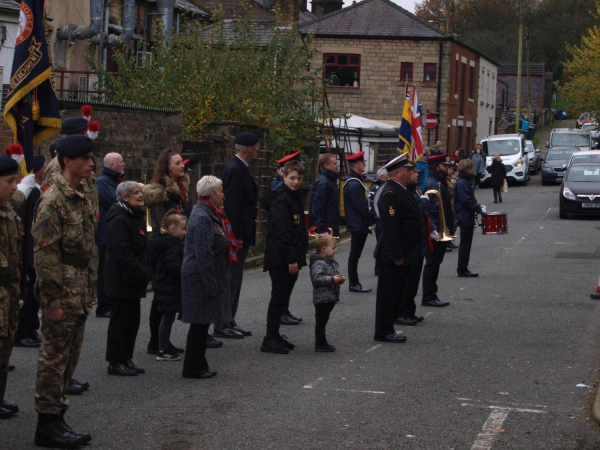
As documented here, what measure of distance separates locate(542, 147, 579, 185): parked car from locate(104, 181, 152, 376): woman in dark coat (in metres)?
33.2

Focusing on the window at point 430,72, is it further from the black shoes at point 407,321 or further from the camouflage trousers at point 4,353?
the camouflage trousers at point 4,353

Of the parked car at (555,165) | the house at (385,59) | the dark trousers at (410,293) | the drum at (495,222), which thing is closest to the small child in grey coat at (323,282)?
the dark trousers at (410,293)

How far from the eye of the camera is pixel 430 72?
45.9m

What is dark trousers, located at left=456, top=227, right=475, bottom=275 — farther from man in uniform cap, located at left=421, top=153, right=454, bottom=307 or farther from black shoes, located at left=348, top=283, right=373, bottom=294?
black shoes, located at left=348, top=283, right=373, bottom=294

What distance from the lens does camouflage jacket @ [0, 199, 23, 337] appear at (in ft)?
18.5

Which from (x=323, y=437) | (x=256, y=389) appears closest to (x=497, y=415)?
(x=323, y=437)

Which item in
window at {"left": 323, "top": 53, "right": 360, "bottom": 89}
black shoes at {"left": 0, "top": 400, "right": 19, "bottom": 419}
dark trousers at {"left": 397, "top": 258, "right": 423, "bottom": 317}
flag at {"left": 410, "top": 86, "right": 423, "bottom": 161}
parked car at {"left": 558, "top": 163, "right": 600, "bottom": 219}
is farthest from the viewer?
window at {"left": 323, "top": 53, "right": 360, "bottom": 89}

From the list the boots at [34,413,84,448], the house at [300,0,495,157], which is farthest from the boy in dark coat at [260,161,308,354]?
the house at [300,0,495,157]

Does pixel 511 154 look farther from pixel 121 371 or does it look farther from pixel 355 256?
pixel 121 371

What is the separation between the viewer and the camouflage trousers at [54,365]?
590 centimetres

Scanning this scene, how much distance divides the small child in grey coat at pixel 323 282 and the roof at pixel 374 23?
37149 millimetres

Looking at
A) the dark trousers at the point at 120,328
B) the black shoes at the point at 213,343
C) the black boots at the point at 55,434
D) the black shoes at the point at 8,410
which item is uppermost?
the dark trousers at the point at 120,328

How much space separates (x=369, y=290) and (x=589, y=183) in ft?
48.6

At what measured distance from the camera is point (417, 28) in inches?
1797
